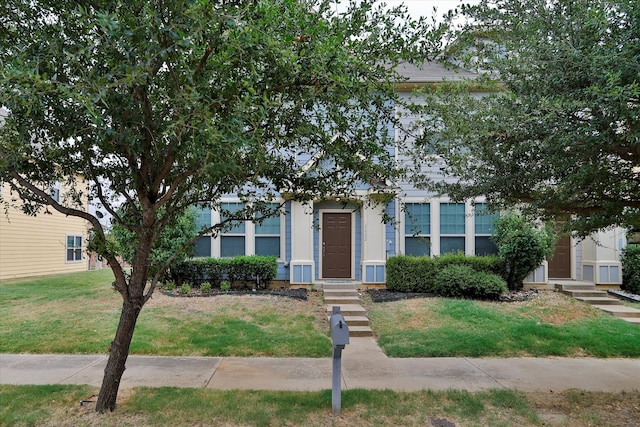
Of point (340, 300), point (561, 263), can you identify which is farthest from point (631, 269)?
point (340, 300)

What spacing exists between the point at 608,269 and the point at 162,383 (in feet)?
37.8

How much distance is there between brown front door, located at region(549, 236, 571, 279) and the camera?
40.0ft

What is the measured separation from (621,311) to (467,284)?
3.22m

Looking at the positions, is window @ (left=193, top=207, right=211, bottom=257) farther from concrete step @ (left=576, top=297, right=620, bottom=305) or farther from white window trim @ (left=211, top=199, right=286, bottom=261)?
concrete step @ (left=576, top=297, right=620, bottom=305)

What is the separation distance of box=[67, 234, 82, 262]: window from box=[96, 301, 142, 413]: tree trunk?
1818cm

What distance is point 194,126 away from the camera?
9.82 feet

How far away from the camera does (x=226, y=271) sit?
36.0 ft

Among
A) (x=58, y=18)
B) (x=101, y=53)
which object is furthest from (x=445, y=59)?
(x=58, y=18)

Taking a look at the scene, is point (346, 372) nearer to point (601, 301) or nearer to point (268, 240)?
point (268, 240)

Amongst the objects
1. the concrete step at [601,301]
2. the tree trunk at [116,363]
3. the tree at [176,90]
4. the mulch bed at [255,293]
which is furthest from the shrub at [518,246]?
the tree trunk at [116,363]

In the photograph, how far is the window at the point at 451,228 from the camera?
11727 millimetres

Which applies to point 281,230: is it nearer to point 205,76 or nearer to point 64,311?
point 64,311

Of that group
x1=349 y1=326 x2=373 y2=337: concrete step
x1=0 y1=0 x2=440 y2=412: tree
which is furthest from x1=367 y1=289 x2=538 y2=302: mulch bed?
x1=0 y1=0 x2=440 y2=412: tree

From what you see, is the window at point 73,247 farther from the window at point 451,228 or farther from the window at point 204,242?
the window at point 451,228
